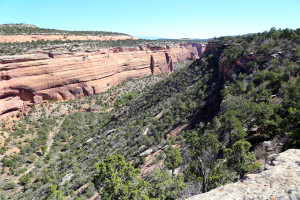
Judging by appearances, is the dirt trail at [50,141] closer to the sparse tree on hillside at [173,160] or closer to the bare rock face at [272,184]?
the sparse tree on hillside at [173,160]

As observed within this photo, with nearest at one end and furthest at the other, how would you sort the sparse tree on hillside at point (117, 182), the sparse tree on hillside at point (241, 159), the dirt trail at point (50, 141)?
the sparse tree on hillside at point (241, 159)
the sparse tree on hillside at point (117, 182)
the dirt trail at point (50, 141)

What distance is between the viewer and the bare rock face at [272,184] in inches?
233

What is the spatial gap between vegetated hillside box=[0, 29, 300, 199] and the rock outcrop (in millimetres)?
3887

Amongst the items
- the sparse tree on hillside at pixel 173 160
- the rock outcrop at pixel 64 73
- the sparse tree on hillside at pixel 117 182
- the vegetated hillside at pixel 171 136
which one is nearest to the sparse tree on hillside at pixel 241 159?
the vegetated hillside at pixel 171 136

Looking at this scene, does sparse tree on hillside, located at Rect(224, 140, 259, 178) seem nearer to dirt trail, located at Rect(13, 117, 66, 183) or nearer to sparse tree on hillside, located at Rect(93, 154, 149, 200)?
sparse tree on hillside, located at Rect(93, 154, 149, 200)

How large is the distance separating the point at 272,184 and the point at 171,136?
17.0m

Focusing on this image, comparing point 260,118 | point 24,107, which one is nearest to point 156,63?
point 24,107

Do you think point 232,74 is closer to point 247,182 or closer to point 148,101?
point 148,101

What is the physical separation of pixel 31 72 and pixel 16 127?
14200 mm

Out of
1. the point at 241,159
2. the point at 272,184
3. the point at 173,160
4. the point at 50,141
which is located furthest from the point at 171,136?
the point at 50,141

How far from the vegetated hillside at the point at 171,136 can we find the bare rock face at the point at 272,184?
1791 mm

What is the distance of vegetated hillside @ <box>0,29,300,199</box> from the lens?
1073 centimetres

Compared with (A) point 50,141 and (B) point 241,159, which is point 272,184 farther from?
(A) point 50,141

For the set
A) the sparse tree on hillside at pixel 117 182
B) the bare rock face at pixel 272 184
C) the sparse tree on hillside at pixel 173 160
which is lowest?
the sparse tree on hillside at pixel 173 160
